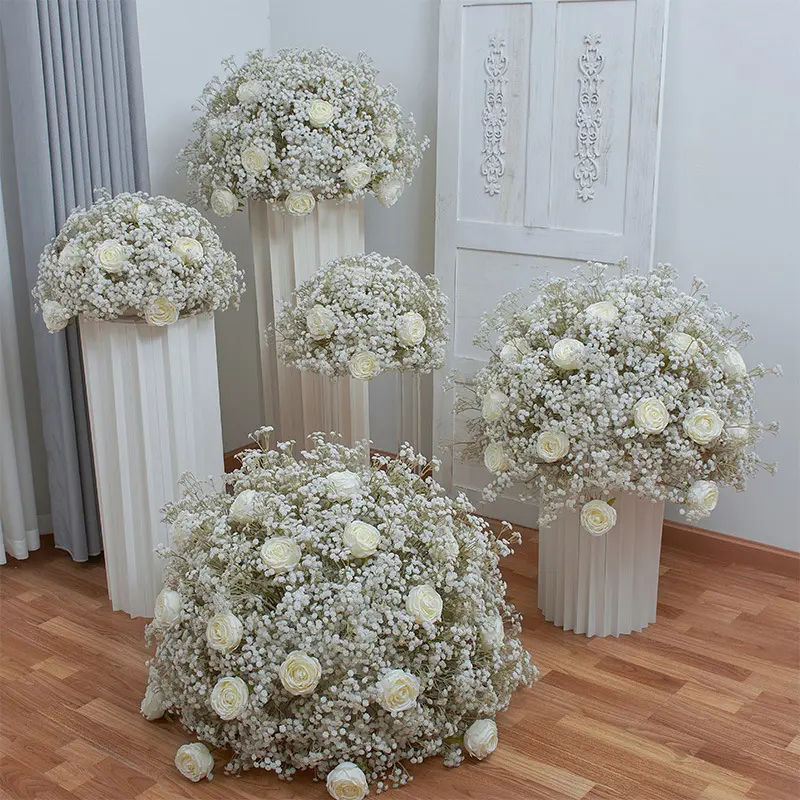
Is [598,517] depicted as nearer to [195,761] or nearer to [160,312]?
[195,761]

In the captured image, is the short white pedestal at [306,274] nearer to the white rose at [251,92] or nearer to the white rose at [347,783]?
the white rose at [251,92]

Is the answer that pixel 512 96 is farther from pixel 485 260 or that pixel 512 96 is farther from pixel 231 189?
pixel 231 189

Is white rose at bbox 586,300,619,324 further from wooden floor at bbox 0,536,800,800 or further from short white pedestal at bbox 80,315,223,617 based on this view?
Result: short white pedestal at bbox 80,315,223,617

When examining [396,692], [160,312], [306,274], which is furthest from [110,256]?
[396,692]

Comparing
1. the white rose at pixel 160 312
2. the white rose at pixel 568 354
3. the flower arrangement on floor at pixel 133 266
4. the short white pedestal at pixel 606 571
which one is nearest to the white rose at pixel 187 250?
the flower arrangement on floor at pixel 133 266

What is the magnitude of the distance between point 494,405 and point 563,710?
28.5 inches

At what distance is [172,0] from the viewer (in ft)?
11.4

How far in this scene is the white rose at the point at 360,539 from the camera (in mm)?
2133

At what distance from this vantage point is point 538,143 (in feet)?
10.4

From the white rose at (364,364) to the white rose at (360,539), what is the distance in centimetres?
65

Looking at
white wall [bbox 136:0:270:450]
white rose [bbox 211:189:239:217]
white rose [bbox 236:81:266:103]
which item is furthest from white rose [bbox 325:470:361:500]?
white wall [bbox 136:0:270:450]

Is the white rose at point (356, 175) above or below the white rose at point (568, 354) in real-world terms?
above

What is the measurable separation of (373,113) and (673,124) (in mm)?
852

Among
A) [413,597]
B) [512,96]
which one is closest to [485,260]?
[512,96]
